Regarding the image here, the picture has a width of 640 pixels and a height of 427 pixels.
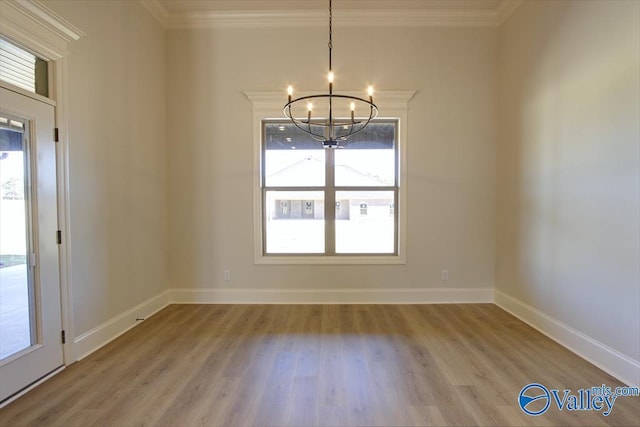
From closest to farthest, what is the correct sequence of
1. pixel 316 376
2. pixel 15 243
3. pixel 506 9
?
pixel 15 243
pixel 316 376
pixel 506 9

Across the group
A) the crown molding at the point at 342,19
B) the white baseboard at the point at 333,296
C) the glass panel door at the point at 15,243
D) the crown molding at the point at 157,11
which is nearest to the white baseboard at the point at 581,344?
the white baseboard at the point at 333,296

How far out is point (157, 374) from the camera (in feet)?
7.29

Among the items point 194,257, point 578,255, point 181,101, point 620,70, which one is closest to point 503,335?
point 578,255

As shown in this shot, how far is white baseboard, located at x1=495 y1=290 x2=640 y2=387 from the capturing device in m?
2.10

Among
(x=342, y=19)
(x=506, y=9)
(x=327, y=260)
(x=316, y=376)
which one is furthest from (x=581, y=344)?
(x=342, y=19)

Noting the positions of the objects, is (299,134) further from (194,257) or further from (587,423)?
(587,423)

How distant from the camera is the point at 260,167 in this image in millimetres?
3773

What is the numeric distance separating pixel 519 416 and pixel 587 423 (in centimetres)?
38

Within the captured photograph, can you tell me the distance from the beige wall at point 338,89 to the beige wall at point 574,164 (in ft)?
1.05

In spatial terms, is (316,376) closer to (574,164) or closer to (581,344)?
(581,344)

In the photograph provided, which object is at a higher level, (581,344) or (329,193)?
(329,193)

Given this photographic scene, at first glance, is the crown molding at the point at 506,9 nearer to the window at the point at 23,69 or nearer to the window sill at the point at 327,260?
the window sill at the point at 327,260

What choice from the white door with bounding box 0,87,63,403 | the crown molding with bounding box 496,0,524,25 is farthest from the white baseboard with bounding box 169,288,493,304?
the crown molding with bounding box 496,0,524,25

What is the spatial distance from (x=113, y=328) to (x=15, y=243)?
1251 millimetres
